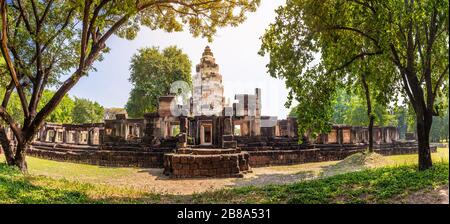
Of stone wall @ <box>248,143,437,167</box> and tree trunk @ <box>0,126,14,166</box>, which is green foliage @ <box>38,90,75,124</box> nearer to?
tree trunk @ <box>0,126,14,166</box>

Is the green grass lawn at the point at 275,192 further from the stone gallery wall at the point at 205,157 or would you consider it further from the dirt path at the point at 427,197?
the stone gallery wall at the point at 205,157

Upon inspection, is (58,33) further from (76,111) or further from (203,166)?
(76,111)

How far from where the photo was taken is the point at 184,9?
12.3m

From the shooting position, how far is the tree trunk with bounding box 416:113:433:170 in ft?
28.9

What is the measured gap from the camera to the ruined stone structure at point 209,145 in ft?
47.2

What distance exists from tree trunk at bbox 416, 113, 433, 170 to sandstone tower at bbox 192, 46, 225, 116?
2734 cm

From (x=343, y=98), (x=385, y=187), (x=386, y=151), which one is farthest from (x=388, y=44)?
(x=343, y=98)

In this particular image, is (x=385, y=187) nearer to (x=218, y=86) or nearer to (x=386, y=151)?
(x=386, y=151)

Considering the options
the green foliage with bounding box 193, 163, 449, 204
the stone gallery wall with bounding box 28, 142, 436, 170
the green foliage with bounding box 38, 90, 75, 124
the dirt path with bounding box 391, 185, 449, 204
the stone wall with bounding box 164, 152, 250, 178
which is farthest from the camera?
the green foliage with bounding box 38, 90, 75, 124

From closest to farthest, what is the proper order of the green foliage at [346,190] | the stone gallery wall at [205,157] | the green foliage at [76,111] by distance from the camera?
the green foliage at [346,190]
the stone gallery wall at [205,157]
the green foliage at [76,111]

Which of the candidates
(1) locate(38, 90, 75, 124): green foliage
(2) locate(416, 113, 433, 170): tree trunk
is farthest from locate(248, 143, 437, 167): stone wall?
(1) locate(38, 90, 75, 124): green foliage

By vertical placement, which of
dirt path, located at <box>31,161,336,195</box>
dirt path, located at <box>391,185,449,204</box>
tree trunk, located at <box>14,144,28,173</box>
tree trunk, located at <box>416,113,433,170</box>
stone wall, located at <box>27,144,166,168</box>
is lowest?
dirt path, located at <box>31,161,336,195</box>

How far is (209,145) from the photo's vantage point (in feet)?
71.5

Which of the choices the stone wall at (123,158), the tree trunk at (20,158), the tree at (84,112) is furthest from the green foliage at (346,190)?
the tree at (84,112)
